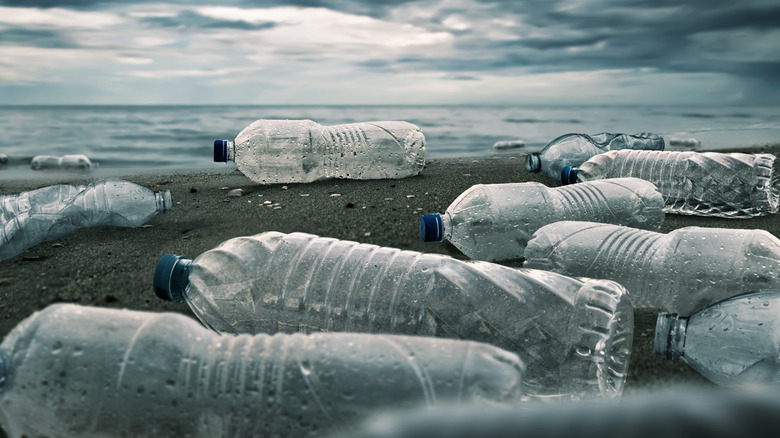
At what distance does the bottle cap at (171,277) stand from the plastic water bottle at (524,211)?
743 millimetres

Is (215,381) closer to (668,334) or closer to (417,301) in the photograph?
(417,301)

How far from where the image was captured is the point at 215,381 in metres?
0.91

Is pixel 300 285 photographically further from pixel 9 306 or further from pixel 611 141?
pixel 611 141

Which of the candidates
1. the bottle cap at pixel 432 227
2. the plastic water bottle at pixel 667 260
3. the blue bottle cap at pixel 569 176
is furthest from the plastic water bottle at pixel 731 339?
the blue bottle cap at pixel 569 176

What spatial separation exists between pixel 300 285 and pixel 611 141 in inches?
121

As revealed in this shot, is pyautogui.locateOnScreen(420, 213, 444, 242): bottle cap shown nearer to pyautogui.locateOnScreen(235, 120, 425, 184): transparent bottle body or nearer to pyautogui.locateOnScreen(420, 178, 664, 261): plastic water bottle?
pyautogui.locateOnScreen(420, 178, 664, 261): plastic water bottle

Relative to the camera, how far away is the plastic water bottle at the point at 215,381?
847 millimetres

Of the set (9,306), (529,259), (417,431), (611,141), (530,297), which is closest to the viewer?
(417,431)

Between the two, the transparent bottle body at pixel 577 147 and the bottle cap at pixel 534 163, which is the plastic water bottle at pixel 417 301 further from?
the transparent bottle body at pixel 577 147

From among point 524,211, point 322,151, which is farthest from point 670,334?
point 322,151

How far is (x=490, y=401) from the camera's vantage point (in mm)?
836

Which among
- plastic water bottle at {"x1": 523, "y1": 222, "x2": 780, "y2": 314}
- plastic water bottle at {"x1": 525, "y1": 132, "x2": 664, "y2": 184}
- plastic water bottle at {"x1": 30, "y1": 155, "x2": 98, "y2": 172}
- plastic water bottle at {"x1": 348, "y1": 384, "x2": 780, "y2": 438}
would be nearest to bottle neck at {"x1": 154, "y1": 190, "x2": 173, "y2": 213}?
plastic water bottle at {"x1": 523, "y1": 222, "x2": 780, "y2": 314}

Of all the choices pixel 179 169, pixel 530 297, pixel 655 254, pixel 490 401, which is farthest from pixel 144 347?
pixel 179 169

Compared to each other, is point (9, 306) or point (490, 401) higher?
point (490, 401)
